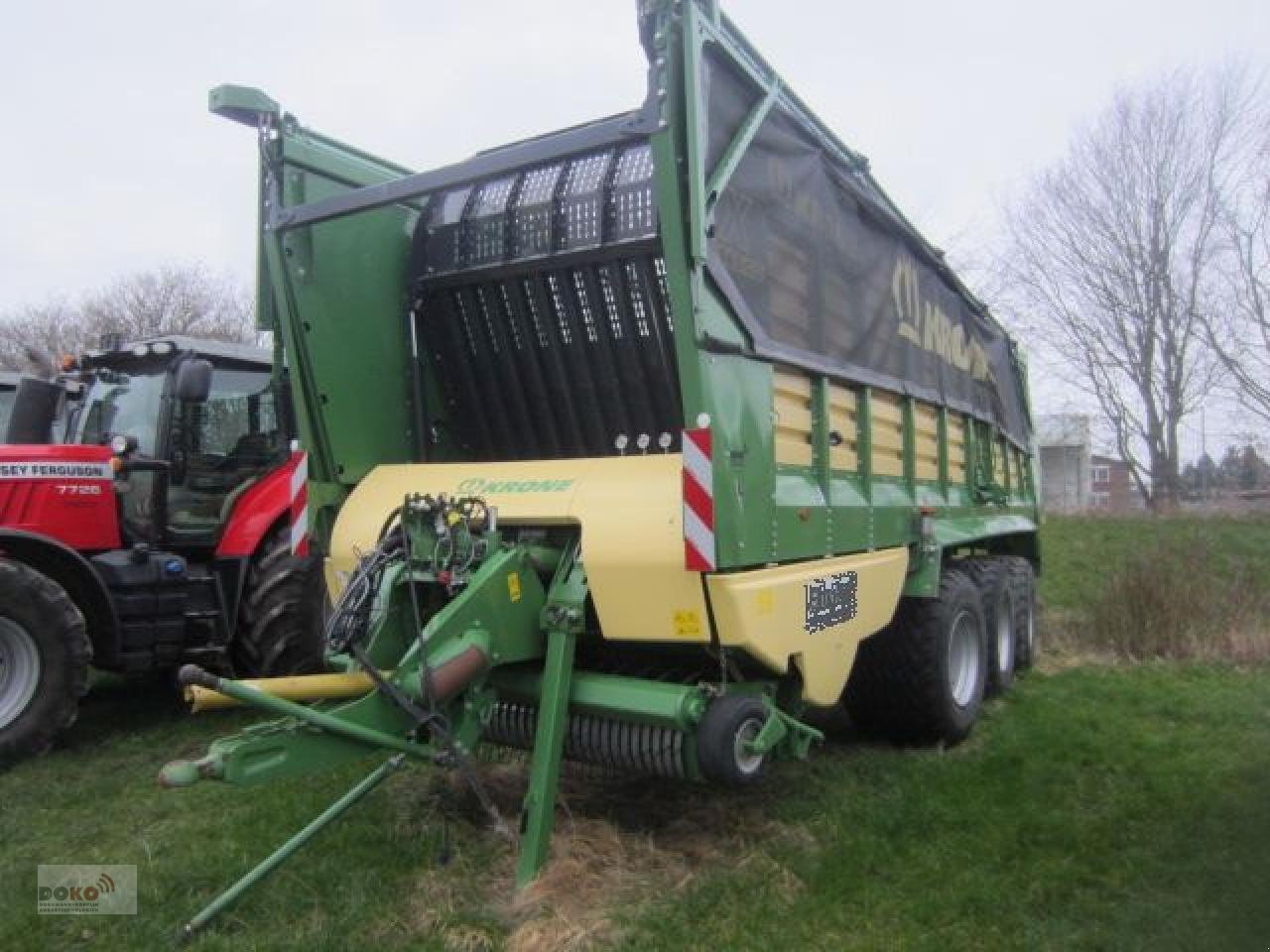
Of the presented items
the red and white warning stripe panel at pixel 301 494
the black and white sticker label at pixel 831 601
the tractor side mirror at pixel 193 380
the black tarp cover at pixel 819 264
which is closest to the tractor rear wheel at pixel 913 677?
the black and white sticker label at pixel 831 601

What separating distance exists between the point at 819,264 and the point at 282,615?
351 cm

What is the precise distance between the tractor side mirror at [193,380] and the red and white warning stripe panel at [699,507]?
3.38m

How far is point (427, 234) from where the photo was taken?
4.62m

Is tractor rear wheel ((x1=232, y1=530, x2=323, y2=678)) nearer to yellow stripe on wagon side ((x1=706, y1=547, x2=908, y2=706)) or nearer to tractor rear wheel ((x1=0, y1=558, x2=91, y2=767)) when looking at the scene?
tractor rear wheel ((x1=0, y1=558, x2=91, y2=767))

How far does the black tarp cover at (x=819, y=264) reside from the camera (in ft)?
11.8

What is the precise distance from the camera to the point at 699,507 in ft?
10.8

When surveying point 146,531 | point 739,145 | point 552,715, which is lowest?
point 552,715

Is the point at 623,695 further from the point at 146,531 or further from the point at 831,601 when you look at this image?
the point at 146,531

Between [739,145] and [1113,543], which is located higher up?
[739,145]

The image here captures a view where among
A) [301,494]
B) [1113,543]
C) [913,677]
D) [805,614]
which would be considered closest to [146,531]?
[301,494]

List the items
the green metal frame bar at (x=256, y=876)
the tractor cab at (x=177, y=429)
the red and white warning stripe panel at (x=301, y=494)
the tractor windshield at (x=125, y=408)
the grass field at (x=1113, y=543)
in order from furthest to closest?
the grass field at (x=1113, y=543)
the tractor windshield at (x=125, y=408)
the tractor cab at (x=177, y=429)
the red and white warning stripe panel at (x=301, y=494)
the green metal frame bar at (x=256, y=876)

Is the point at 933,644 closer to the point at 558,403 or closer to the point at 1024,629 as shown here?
the point at 558,403

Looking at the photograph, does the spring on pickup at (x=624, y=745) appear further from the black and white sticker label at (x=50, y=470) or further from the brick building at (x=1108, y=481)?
the brick building at (x=1108, y=481)

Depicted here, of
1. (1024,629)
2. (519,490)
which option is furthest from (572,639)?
(1024,629)
